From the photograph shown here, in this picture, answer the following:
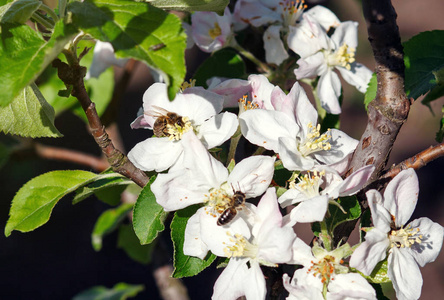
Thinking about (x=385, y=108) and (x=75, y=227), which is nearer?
(x=385, y=108)

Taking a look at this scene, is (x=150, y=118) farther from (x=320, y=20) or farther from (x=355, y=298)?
(x=320, y=20)

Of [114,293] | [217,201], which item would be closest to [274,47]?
[217,201]

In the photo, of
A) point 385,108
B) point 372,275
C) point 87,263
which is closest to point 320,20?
point 385,108

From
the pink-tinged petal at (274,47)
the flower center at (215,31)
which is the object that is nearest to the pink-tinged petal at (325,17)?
the pink-tinged petal at (274,47)

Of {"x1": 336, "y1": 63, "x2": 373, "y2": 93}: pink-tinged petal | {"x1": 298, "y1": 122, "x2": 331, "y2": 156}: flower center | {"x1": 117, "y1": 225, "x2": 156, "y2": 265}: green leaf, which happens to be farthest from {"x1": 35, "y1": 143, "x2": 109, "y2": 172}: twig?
{"x1": 298, "y1": 122, "x2": 331, "y2": 156}: flower center

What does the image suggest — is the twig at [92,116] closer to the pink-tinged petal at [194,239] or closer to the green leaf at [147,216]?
the green leaf at [147,216]

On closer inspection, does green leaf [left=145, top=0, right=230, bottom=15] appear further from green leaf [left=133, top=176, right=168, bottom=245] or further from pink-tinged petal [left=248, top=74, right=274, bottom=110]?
green leaf [left=133, top=176, right=168, bottom=245]

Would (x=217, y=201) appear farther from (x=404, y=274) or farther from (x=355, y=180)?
(x=404, y=274)

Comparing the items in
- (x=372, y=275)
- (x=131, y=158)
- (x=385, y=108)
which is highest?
(x=385, y=108)
